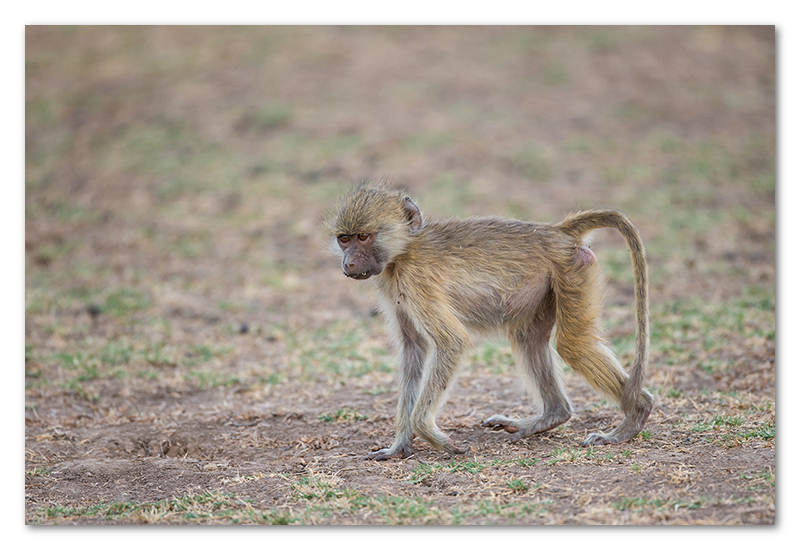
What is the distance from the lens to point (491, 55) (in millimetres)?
15664

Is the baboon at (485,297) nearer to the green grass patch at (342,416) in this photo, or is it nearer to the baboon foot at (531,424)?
the baboon foot at (531,424)

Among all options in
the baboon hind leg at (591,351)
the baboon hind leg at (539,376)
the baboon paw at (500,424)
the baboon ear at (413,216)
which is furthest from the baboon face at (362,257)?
the baboon paw at (500,424)

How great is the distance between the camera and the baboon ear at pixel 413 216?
4.95 m

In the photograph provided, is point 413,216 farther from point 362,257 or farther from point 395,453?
point 395,453

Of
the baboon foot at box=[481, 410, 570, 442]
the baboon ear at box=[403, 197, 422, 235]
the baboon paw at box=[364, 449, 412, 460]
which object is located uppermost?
the baboon ear at box=[403, 197, 422, 235]

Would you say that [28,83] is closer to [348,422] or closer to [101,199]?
[101,199]

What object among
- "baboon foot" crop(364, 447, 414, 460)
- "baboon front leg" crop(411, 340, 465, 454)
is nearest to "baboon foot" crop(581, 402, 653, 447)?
"baboon front leg" crop(411, 340, 465, 454)

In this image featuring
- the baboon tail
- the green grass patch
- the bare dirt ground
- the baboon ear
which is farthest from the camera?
the green grass patch

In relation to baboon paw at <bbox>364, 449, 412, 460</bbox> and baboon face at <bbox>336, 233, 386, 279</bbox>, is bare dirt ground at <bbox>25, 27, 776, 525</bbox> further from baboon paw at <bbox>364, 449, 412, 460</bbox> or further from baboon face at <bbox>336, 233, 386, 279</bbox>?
baboon face at <bbox>336, 233, 386, 279</bbox>

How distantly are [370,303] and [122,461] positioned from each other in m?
4.22

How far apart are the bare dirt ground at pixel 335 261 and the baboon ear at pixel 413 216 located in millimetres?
1434

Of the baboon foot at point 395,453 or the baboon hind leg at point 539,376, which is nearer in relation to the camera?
the baboon foot at point 395,453

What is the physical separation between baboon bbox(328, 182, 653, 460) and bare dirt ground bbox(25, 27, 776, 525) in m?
0.32

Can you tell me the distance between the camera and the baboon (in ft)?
15.2
